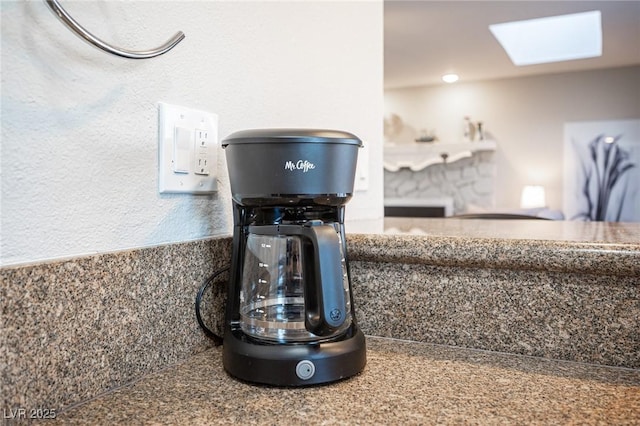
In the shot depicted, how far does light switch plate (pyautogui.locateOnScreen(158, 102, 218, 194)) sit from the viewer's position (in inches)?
25.3

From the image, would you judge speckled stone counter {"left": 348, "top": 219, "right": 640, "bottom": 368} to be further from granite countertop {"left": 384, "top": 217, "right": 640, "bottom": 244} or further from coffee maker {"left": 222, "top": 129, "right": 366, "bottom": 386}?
coffee maker {"left": 222, "top": 129, "right": 366, "bottom": 386}

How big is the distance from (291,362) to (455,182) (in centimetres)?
579

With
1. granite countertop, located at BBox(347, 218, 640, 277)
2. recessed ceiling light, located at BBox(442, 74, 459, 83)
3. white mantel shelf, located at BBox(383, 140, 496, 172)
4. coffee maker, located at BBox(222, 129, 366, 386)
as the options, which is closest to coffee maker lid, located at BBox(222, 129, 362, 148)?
coffee maker, located at BBox(222, 129, 366, 386)

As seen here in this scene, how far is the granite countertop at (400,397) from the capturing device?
52cm

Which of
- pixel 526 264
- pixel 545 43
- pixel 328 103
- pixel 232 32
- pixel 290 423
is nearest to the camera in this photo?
pixel 290 423

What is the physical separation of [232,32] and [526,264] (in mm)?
544

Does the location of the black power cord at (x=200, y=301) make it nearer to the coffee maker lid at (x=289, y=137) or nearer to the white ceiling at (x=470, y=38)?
the coffee maker lid at (x=289, y=137)

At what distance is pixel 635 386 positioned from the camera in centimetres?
60

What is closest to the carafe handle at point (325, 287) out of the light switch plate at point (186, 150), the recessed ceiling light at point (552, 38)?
the light switch plate at point (186, 150)

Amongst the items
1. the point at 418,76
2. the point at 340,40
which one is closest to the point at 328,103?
the point at 340,40

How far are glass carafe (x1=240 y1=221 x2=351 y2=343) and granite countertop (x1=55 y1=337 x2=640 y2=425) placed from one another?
0.23 feet

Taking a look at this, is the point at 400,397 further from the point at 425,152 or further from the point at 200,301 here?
the point at 425,152

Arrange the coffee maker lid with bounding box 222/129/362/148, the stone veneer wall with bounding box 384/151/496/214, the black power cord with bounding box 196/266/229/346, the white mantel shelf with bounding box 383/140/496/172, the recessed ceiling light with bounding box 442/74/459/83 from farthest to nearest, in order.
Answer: the stone veneer wall with bounding box 384/151/496/214 → the white mantel shelf with bounding box 383/140/496/172 → the recessed ceiling light with bounding box 442/74/459/83 → the black power cord with bounding box 196/266/229/346 → the coffee maker lid with bounding box 222/129/362/148

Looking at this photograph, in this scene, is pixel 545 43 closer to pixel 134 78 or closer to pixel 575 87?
pixel 575 87
